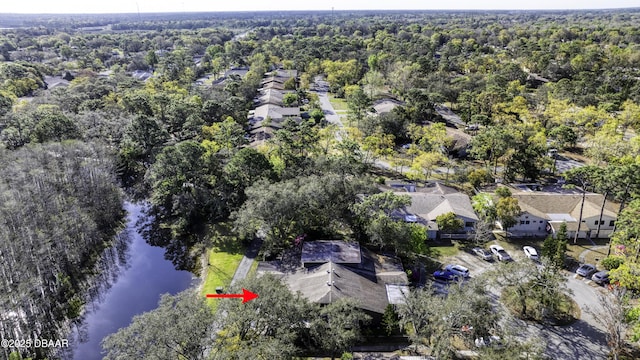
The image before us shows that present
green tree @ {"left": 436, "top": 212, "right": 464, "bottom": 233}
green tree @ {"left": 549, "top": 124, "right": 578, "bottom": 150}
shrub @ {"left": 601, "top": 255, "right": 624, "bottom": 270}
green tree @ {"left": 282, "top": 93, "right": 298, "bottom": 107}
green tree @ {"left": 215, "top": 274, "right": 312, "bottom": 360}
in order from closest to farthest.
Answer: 1. green tree @ {"left": 215, "top": 274, "right": 312, "bottom": 360}
2. shrub @ {"left": 601, "top": 255, "right": 624, "bottom": 270}
3. green tree @ {"left": 436, "top": 212, "right": 464, "bottom": 233}
4. green tree @ {"left": 549, "top": 124, "right": 578, "bottom": 150}
5. green tree @ {"left": 282, "top": 93, "right": 298, "bottom": 107}

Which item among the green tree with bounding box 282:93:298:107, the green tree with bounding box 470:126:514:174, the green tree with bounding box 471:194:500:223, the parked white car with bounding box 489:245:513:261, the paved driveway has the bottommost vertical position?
the paved driveway

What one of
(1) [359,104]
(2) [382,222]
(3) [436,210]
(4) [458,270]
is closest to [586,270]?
(4) [458,270]

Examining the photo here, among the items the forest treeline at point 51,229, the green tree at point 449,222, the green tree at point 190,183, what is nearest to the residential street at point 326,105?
the green tree at point 190,183

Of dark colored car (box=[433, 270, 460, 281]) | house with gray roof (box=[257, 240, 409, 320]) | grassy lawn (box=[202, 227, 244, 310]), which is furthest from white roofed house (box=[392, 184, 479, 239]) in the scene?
grassy lawn (box=[202, 227, 244, 310])

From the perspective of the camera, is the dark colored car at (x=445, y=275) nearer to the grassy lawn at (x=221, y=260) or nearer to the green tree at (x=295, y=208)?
the green tree at (x=295, y=208)

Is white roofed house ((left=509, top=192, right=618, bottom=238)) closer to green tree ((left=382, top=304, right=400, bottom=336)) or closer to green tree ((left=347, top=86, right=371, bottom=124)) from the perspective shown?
green tree ((left=382, top=304, right=400, bottom=336))

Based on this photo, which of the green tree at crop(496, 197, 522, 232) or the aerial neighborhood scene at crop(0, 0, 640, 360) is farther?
the green tree at crop(496, 197, 522, 232)
